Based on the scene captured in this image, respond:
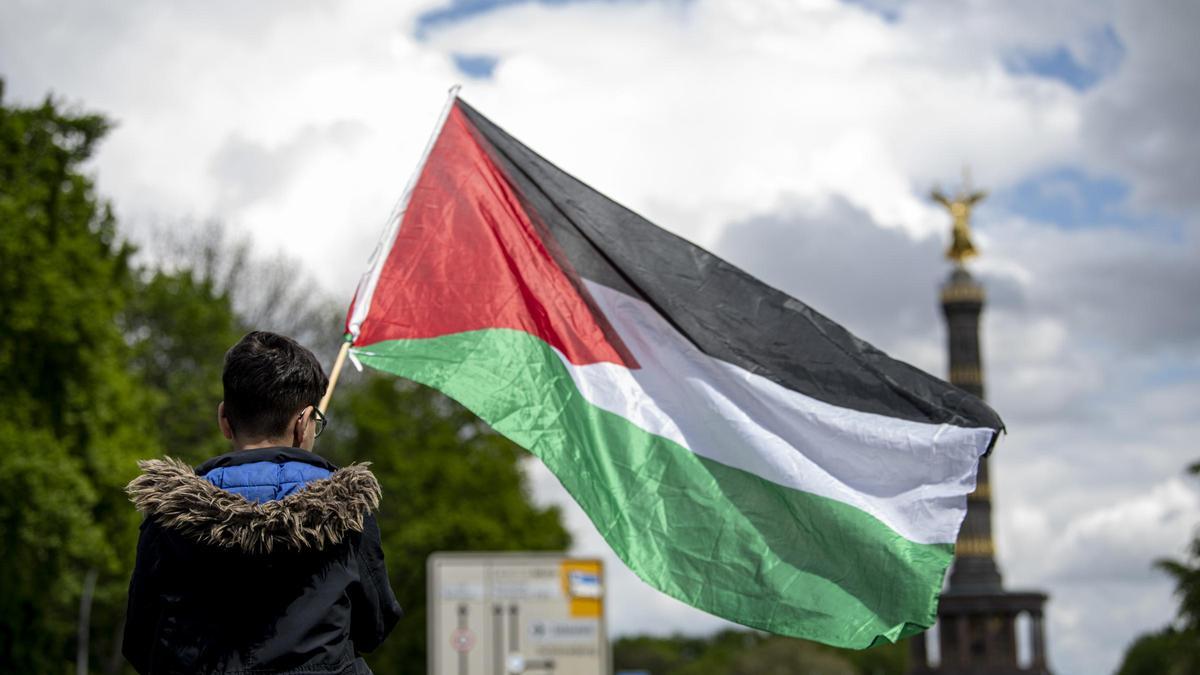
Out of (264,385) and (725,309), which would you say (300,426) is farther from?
(725,309)

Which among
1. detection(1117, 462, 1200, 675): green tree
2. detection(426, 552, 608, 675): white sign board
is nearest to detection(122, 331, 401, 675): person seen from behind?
detection(426, 552, 608, 675): white sign board

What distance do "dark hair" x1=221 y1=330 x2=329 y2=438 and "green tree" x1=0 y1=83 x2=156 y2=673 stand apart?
2553 cm

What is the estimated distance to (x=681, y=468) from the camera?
7.54 meters

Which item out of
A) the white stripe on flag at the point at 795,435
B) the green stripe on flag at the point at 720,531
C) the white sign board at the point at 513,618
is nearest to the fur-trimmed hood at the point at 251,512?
the green stripe on flag at the point at 720,531

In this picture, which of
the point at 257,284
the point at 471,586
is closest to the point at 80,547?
the point at 471,586

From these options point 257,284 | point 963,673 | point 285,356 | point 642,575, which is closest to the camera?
point 285,356

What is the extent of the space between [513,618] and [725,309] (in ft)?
82.3

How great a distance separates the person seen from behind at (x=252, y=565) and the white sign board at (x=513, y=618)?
27856 millimetres

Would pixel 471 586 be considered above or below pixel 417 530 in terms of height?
below

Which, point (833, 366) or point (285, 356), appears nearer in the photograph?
point (285, 356)

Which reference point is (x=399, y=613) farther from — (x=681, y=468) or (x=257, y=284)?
(x=257, y=284)

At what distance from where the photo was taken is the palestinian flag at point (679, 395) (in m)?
7.23

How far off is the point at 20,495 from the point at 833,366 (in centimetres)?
2345

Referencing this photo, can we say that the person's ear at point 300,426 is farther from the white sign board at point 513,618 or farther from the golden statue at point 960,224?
the golden statue at point 960,224
